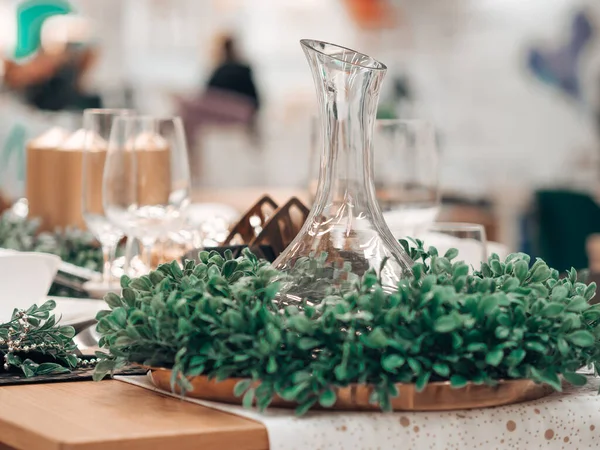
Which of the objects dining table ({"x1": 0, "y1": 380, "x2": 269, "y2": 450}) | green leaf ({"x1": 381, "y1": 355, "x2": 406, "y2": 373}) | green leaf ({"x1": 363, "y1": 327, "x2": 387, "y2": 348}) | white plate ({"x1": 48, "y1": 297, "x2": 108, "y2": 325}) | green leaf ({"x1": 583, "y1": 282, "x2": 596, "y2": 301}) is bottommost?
white plate ({"x1": 48, "y1": 297, "x2": 108, "y2": 325})

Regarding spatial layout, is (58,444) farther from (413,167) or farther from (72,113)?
(72,113)

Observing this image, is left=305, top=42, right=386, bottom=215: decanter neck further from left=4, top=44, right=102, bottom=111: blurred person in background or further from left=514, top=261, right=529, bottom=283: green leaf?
left=4, top=44, right=102, bottom=111: blurred person in background

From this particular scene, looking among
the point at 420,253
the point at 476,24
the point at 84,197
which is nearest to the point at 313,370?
the point at 420,253

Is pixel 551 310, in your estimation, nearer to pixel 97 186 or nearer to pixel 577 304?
pixel 577 304

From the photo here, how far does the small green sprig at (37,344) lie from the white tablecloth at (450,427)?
0.32 feet

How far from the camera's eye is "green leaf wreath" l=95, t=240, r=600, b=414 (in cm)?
56

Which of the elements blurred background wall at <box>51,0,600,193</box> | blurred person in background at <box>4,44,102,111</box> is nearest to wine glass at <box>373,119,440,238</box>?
blurred background wall at <box>51,0,600,193</box>

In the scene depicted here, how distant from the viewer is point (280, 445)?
55 cm

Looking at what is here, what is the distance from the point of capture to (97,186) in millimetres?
1108

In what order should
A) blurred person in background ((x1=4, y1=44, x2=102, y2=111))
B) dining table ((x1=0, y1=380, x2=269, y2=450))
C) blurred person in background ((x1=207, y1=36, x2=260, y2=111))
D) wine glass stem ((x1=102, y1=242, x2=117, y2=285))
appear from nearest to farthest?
dining table ((x1=0, y1=380, x2=269, y2=450)) → wine glass stem ((x1=102, y1=242, x2=117, y2=285)) → blurred person in background ((x1=4, y1=44, x2=102, y2=111)) → blurred person in background ((x1=207, y1=36, x2=260, y2=111))

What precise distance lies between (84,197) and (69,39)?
16.1 feet

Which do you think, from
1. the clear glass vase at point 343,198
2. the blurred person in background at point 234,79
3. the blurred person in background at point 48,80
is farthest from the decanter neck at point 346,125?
the blurred person in background at point 234,79

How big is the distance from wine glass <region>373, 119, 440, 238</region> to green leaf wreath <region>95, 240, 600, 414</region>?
585 mm

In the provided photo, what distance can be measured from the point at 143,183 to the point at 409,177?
1.26 feet
